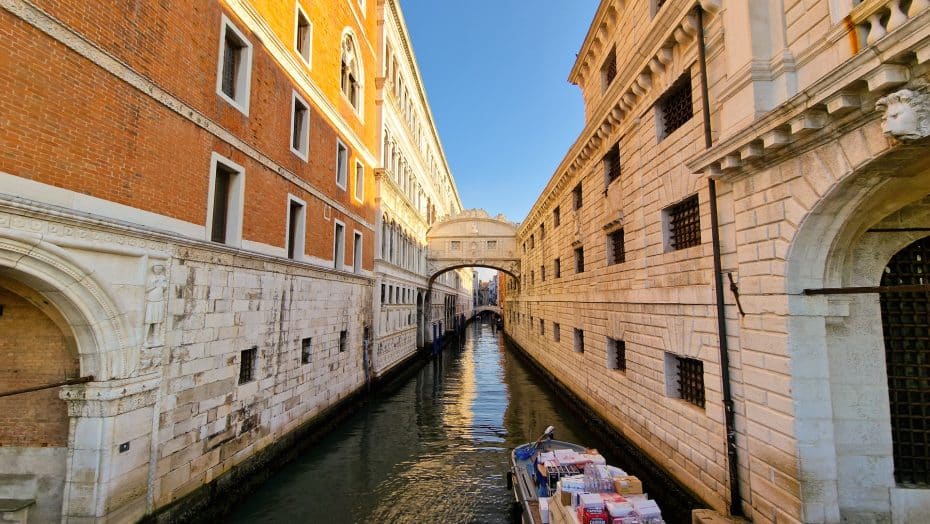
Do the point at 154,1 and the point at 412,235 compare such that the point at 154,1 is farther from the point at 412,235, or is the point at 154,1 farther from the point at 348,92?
the point at 412,235

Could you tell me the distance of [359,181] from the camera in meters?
15.9

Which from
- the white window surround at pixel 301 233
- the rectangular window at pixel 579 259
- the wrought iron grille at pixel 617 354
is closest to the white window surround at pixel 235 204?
the white window surround at pixel 301 233

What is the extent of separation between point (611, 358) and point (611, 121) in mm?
5874

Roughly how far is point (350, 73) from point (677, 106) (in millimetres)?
11451

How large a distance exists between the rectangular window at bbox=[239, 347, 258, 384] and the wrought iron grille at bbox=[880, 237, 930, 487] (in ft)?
32.3

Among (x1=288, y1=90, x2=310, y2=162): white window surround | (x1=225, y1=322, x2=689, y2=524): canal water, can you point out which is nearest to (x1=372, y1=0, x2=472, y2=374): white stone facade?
(x1=225, y1=322, x2=689, y2=524): canal water

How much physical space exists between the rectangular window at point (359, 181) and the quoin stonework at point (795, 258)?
10818 mm

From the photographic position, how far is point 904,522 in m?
4.58

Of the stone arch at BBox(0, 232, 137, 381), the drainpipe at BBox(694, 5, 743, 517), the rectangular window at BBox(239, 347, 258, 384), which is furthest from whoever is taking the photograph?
the rectangular window at BBox(239, 347, 258, 384)

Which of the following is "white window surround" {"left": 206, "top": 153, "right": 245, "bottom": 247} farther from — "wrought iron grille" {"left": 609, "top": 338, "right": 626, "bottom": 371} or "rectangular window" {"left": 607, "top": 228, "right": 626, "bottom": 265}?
"wrought iron grille" {"left": 609, "top": 338, "right": 626, "bottom": 371}

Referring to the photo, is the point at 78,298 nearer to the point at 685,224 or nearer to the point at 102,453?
the point at 102,453

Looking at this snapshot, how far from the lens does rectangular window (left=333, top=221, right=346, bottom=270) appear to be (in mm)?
13545

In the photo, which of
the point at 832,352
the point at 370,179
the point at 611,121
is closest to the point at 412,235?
the point at 370,179

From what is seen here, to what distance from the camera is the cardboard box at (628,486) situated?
217 inches
